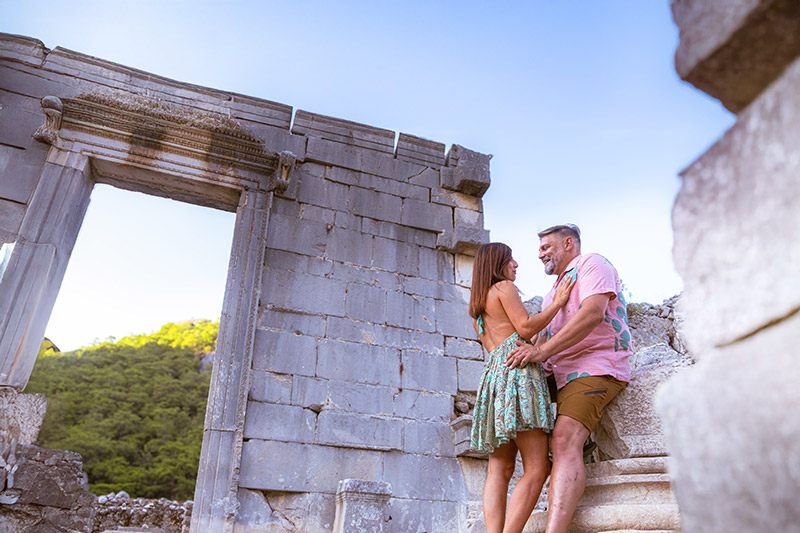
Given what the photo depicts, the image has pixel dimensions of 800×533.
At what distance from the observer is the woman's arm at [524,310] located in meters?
3.02

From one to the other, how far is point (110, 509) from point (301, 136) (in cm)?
719

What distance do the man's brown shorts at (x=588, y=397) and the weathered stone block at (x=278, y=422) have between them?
109 inches

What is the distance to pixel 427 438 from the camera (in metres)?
5.32

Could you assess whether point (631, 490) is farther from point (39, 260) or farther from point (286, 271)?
point (39, 260)

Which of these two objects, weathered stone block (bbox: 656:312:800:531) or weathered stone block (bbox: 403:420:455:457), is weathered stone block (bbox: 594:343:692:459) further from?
weathered stone block (bbox: 403:420:455:457)

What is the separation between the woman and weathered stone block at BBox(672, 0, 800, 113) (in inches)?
76.1

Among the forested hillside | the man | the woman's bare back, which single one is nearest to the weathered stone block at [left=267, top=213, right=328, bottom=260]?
the woman's bare back

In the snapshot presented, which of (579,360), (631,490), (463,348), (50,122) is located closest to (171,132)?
(50,122)

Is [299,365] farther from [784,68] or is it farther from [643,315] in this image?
[643,315]

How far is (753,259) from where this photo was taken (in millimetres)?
1027

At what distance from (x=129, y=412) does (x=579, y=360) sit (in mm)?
20671

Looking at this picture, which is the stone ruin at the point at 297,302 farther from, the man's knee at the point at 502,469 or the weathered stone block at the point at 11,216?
the man's knee at the point at 502,469

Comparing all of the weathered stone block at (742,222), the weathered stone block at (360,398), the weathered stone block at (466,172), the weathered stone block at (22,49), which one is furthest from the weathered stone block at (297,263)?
the weathered stone block at (742,222)

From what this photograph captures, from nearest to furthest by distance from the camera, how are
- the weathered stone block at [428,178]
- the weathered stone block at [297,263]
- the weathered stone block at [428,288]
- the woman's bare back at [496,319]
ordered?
the woman's bare back at [496,319] → the weathered stone block at [297,263] → the weathered stone block at [428,288] → the weathered stone block at [428,178]
